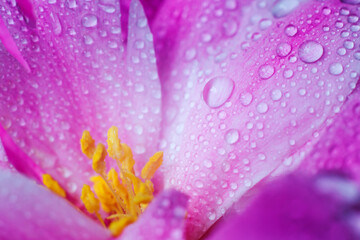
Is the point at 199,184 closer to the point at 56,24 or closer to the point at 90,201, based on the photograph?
the point at 90,201

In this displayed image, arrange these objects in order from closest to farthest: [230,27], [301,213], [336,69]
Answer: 1. [301,213]
2. [336,69]
3. [230,27]

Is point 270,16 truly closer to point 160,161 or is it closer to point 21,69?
point 160,161

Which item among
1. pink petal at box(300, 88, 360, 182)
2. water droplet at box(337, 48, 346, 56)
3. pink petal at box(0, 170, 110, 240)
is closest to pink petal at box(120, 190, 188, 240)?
pink petal at box(0, 170, 110, 240)

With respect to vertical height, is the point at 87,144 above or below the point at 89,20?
below

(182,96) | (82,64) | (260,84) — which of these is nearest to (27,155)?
(82,64)

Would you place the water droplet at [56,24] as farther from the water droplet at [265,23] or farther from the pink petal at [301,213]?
the pink petal at [301,213]

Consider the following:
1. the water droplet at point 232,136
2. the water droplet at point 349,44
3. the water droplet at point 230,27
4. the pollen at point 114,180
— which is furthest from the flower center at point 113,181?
the water droplet at point 349,44

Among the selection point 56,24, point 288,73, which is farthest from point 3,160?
point 288,73
